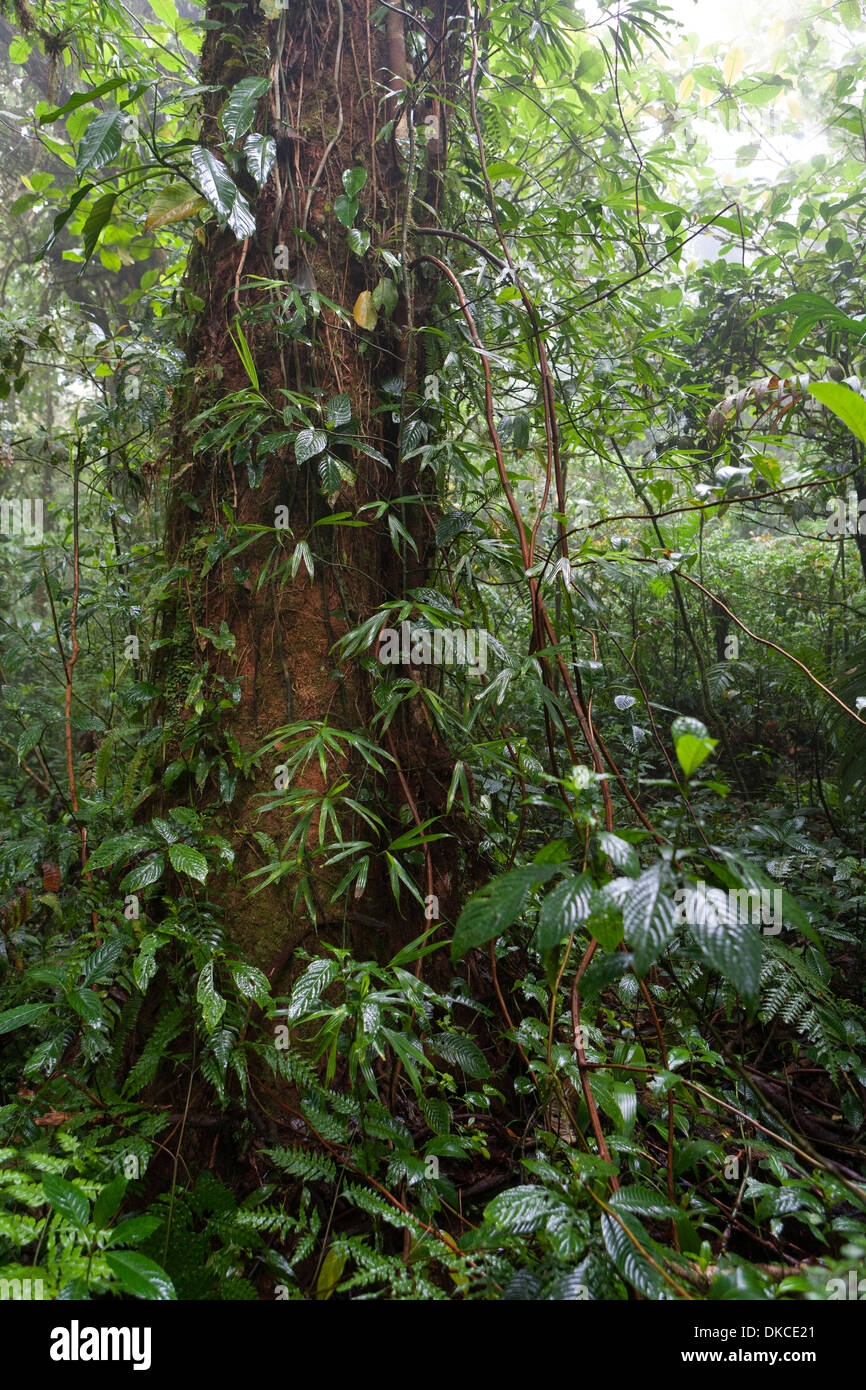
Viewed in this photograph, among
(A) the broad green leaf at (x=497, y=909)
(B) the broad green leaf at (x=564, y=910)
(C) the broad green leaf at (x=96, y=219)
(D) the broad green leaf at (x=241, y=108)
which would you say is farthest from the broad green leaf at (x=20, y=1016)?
(D) the broad green leaf at (x=241, y=108)

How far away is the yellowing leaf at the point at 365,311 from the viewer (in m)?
1.56

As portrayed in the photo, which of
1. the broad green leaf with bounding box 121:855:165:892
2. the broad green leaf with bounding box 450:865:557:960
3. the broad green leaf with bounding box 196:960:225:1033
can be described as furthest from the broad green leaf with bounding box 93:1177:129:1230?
the broad green leaf with bounding box 450:865:557:960

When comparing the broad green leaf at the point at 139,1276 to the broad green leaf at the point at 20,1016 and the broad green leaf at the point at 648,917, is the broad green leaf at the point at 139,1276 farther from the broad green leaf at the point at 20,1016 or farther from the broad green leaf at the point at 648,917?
the broad green leaf at the point at 648,917

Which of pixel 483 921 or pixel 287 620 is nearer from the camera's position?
pixel 483 921

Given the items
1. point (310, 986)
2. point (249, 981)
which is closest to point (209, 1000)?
point (249, 981)

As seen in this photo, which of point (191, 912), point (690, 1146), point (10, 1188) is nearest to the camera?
point (10, 1188)

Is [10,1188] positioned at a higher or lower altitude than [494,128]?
lower

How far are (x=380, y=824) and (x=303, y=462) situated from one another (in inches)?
30.1

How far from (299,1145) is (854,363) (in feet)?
11.0

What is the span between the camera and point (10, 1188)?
93cm

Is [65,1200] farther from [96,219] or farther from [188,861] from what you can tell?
[96,219]

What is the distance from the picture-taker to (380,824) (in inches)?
54.0
